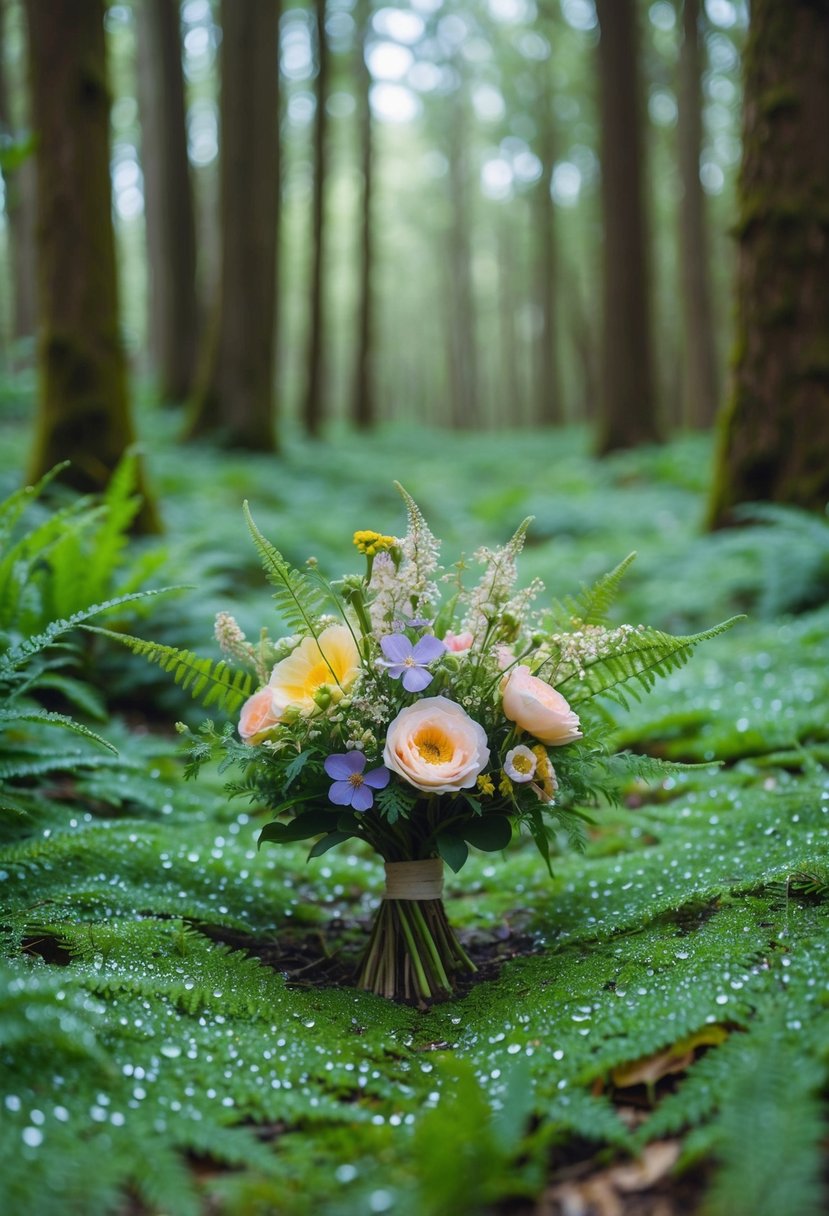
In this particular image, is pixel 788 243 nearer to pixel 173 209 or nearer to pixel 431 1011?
pixel 431 1011

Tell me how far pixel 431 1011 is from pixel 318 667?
848 millimetres

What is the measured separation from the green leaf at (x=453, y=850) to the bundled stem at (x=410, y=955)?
254mm

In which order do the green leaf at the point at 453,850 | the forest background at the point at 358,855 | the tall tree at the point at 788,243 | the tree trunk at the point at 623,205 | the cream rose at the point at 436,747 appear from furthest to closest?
1. the tree trunk at the point at 623,205
2. the tall tree at the point at 788,243
3. the green leaf at the point at 453,850
4. the cream rose at the point at 436,747
5. the forest background at the point at 358,855

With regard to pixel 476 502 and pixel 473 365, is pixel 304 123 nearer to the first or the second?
pixel 473 365

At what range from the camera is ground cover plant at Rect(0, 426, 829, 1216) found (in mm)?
1434

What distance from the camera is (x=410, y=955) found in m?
2.42

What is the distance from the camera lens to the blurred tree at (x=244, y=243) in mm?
11648

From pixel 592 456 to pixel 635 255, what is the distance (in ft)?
8.35

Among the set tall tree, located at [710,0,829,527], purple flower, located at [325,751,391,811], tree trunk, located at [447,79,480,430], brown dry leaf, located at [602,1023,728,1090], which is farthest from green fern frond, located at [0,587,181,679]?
tree trunk, located at [447,79,480,430]

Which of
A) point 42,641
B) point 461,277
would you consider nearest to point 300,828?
point 42,641

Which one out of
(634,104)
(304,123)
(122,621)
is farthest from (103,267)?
(304,123)

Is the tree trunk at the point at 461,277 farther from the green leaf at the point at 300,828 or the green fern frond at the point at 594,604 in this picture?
the green leaf at the point at 300,828

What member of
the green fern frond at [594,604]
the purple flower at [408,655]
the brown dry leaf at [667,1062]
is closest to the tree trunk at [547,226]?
the green fern frond at [594,604]

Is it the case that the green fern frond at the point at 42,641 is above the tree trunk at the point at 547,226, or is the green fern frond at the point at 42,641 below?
below
